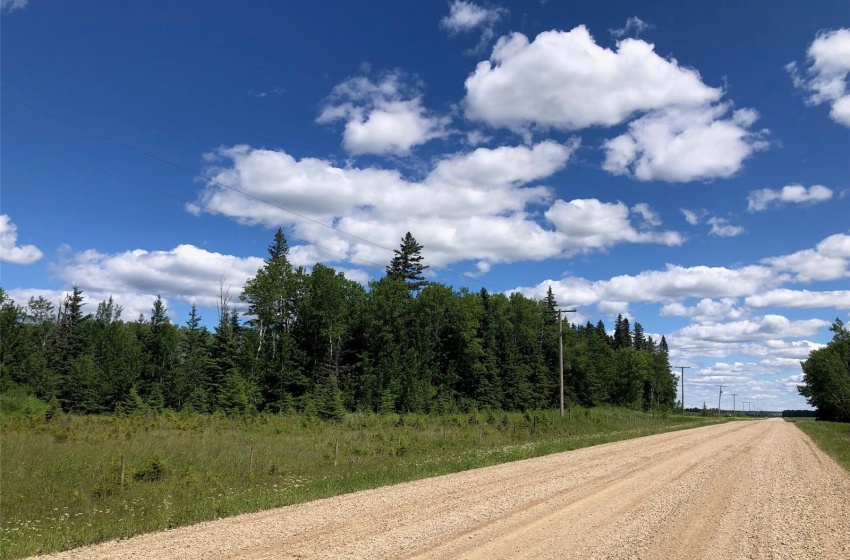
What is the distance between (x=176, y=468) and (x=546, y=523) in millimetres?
11485

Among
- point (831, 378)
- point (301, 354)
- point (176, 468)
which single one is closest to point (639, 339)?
point (831, 378)

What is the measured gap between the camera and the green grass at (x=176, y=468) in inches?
399

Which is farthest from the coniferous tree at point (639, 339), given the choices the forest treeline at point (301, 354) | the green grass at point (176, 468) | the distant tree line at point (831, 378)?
the green grass at point (176, 468)

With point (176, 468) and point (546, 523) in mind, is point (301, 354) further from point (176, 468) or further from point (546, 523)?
point (546, 523)

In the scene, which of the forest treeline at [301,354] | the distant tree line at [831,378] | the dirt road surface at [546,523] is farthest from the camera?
the distant tree line at [831,378]

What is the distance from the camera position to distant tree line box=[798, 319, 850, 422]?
79.4m

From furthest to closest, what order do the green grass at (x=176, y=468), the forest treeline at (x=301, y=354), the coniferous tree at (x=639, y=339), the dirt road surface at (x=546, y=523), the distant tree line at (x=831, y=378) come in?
the coniferous tree at (x=639, y=339) → the distant tree line at (x=831, y=378) → the forest treeline at (x=301, y=354) → the green grass at (x=176, y=468) → the dirt road surface at (x=546, y=523)

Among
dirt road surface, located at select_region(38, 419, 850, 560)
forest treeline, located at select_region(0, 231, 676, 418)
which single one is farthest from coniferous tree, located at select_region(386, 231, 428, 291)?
dirt road surface, located at select_region(38, 419, 850, 560)

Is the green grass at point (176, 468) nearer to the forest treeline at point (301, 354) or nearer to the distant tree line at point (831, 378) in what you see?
the forest treeline at point (301, 354)

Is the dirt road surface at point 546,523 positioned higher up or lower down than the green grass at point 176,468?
higher up

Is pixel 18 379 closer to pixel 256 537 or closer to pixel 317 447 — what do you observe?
pixel 317 447

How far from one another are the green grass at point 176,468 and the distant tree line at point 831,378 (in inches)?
2921

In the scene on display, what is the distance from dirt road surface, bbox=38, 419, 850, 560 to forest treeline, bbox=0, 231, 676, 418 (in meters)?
32.6

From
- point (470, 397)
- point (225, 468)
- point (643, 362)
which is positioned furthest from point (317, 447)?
point (643, 362)
